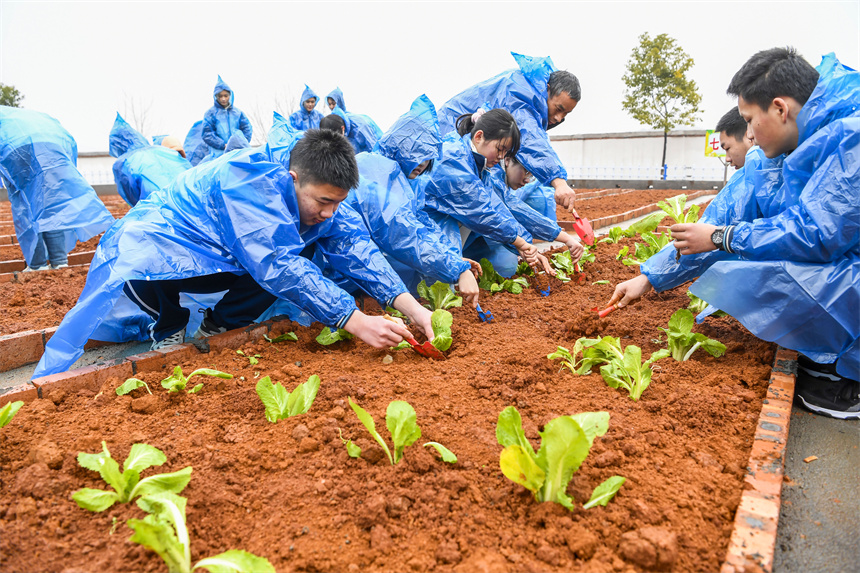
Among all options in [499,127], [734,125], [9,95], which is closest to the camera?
[734,125]

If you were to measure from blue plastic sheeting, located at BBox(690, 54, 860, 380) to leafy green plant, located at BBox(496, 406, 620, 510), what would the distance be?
49.7 inches

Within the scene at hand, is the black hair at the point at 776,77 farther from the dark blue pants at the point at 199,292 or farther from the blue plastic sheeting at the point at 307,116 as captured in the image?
the blue plastic sheeting at the point at 307,116

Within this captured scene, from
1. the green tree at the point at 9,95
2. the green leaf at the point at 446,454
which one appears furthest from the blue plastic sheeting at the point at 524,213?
the green tree at the point at 9,95

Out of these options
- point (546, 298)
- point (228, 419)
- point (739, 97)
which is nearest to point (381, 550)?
point (228, 419)

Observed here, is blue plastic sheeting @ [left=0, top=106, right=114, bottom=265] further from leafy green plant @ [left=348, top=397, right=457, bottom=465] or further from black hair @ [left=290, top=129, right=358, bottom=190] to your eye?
leafy green plant @ [left=348, top=397, right=457, bottom=465]

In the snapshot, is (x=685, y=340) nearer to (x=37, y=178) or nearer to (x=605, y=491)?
(x=605, y=491)

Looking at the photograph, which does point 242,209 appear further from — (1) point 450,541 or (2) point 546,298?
(2) point 546,298

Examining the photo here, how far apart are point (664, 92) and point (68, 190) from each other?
20.0 metres

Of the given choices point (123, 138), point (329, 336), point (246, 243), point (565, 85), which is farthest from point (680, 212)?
point (123, 138)

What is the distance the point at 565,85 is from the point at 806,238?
3.49 m

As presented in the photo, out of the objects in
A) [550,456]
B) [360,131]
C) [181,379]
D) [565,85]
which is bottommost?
[181,379]

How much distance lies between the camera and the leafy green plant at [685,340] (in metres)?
2.42

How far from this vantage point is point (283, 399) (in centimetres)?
197

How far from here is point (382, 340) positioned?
96.0 inches
